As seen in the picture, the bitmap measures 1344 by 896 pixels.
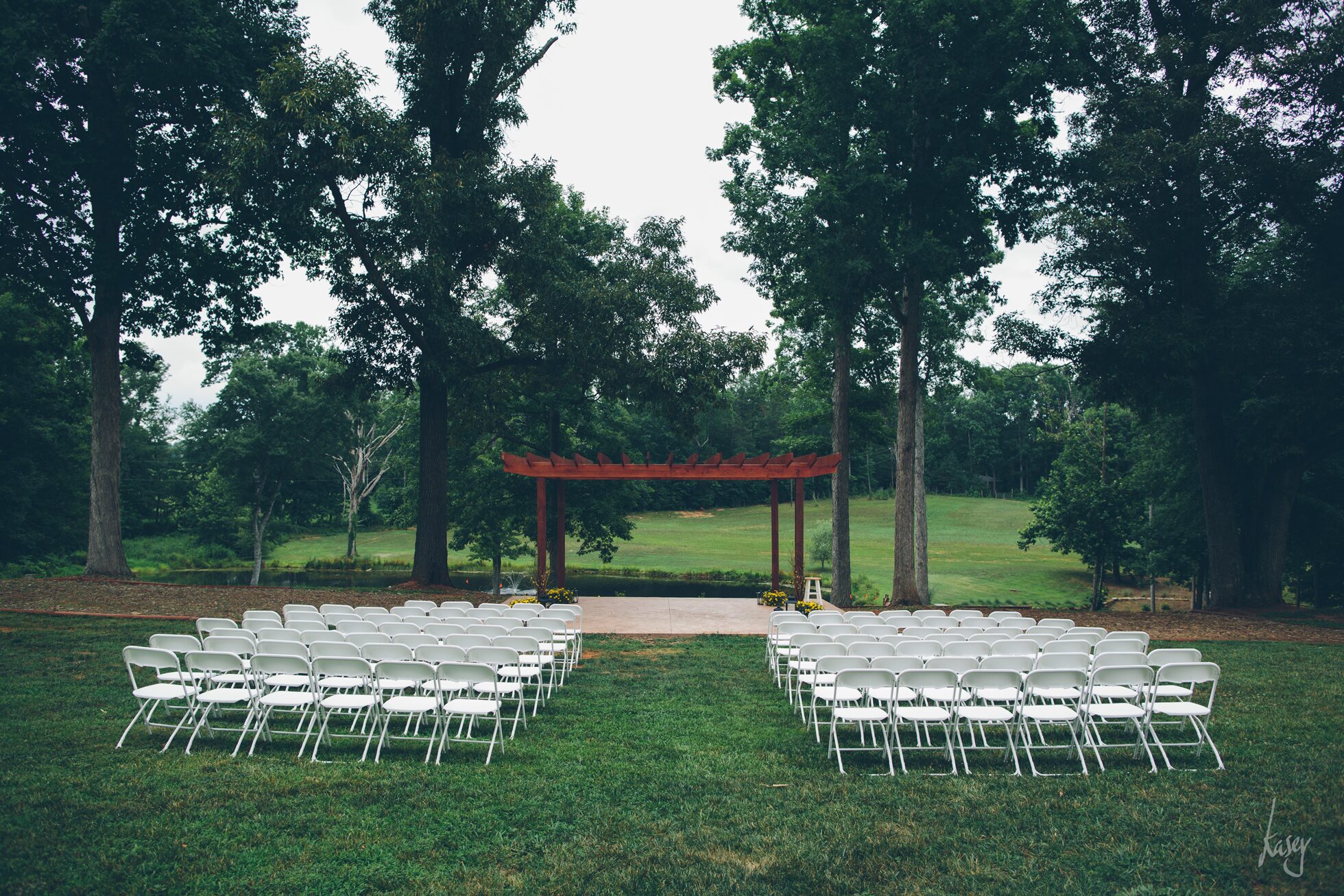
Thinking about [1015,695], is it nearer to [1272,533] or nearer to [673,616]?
[673,616]

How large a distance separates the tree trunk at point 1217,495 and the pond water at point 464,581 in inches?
664

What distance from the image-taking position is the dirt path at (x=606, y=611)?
12.7m

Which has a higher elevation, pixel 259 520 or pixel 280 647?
pixel 280 647

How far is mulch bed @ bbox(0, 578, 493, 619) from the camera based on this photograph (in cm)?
1254

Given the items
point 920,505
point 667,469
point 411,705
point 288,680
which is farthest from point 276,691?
point 920,505

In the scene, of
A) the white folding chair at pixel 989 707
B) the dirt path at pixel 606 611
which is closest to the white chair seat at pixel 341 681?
the white folding chair at pixel 989 707

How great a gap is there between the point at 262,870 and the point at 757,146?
19244mm

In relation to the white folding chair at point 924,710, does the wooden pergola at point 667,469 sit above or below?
above

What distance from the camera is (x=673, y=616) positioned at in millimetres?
14602

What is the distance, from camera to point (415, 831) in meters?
4.16

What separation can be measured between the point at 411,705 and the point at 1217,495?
18.0 m

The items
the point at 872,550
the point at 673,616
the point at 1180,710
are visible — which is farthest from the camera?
the point at 872,550

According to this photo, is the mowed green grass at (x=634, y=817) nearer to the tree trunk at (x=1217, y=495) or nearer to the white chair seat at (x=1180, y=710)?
the white chair seat at (x=1180, y=710)

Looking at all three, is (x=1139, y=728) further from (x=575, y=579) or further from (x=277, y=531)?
(x=277, y=531)
